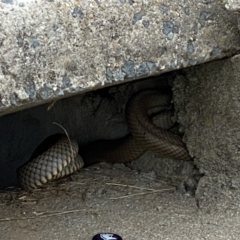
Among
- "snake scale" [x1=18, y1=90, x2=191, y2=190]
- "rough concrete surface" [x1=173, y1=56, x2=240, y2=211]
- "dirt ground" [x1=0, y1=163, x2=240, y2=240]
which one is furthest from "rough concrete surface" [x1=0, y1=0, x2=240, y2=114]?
"snake scale" [x1=18, y1=90, x2=191, y2=190]

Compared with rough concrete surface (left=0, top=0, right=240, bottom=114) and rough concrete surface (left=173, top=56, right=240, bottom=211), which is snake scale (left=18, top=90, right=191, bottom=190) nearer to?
rough concrete surface (left=173, top=56, right=240, bottom=211)

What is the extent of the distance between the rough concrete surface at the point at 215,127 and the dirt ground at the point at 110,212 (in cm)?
10

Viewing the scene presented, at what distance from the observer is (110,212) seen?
277 centimetres

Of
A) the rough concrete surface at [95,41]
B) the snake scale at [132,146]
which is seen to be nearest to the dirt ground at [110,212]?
the snake scale at [132,146]

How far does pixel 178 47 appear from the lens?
2.38m

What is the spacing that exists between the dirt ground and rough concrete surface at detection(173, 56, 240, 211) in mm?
95

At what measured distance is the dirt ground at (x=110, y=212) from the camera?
256 cm

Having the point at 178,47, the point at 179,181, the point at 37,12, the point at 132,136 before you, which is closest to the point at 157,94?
the point at 132,136

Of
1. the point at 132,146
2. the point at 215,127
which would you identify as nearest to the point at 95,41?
the point at 215,127

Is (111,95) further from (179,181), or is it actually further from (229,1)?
(229,1)

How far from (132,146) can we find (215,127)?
66 cm

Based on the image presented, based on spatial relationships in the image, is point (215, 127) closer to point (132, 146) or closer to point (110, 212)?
point (110, 212)

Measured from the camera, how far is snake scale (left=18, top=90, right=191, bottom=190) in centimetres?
312

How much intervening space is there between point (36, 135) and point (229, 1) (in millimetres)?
1758
